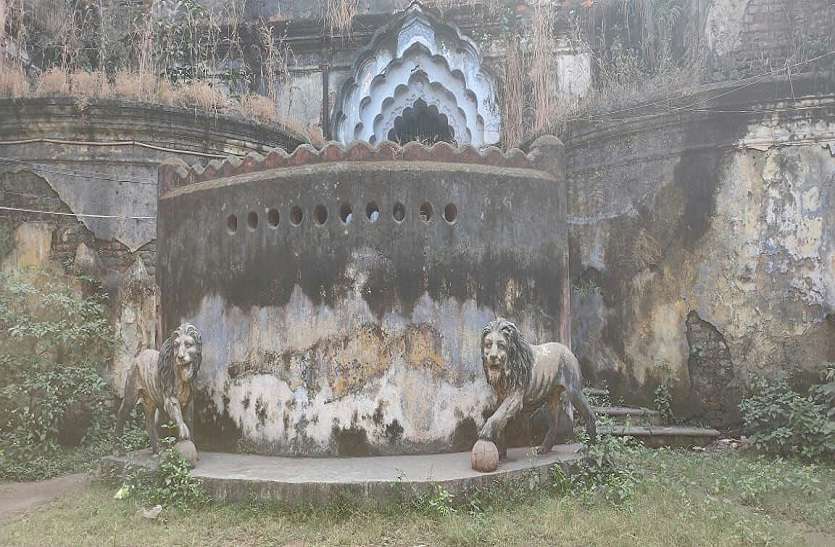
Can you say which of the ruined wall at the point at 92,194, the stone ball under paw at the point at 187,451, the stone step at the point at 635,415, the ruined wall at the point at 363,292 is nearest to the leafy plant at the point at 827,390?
the stone step at the point at 635,415

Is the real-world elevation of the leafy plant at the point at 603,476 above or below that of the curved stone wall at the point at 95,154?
below

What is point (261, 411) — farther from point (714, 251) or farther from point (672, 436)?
point (714, 251)

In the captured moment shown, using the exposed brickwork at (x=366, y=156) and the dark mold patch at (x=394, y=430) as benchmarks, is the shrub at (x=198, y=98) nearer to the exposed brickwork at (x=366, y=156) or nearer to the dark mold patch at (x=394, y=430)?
the exposed brickwork at (x=366, y=156)

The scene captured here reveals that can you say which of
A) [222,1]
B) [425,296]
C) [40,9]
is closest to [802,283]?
[425,296]

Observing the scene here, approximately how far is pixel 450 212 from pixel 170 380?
8.27ft

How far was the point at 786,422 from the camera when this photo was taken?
23.1 feet

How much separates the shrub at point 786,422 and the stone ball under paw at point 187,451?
4.92 meters

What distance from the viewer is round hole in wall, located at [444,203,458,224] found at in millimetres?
6086

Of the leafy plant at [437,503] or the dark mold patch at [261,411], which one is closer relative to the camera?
the leafy plant at [437,503]

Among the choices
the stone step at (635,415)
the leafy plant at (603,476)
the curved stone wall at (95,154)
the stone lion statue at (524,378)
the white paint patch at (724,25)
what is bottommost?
the leafy plant at (603,476)

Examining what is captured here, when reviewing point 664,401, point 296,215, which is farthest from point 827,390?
Answer: point 296,215

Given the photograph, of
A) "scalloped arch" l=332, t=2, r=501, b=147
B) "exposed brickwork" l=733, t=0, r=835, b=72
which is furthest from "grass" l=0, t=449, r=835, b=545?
"scalloped arch" l=332, t=2, r=501, b=147

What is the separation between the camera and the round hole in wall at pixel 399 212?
19.8ft

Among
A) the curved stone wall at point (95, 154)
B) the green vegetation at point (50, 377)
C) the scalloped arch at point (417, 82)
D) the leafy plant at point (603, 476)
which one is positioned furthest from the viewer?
the scalloped arch at point (417, 82)
